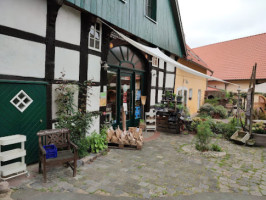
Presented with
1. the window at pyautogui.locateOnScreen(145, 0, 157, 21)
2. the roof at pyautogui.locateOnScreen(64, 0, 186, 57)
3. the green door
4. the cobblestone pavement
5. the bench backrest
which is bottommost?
the cobblestone pavement

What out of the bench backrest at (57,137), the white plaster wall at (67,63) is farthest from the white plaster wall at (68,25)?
the bench backrest at (57,137)

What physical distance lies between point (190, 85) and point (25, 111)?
9979 millimetres

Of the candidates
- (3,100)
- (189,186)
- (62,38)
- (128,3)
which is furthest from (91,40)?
(189,186)

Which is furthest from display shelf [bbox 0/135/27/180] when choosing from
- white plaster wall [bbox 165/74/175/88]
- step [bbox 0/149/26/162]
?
white plaster wall [bbox 165/74/175/88]

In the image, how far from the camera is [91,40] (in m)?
5.03

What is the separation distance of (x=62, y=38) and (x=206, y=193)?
164 inches

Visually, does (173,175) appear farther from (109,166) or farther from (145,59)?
(145,59)

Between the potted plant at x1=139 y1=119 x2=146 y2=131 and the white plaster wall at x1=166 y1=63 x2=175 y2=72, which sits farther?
the white plaster wall at x1=166 y1=63 x2=175 y2=72

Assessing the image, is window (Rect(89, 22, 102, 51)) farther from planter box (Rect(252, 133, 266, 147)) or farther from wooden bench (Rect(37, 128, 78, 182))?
planter box (Rect(252, 133, 266, 147))

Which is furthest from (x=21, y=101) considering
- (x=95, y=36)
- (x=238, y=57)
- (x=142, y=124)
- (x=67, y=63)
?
(x=238, y=57)

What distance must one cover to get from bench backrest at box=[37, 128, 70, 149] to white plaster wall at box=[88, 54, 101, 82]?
176 centimetres

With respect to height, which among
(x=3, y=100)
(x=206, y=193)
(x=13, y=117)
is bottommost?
(x=206, y=193)

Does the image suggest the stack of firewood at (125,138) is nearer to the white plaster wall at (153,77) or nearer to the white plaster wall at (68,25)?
the white plaster wall at (68,25)

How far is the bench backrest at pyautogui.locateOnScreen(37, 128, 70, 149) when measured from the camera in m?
3.53
